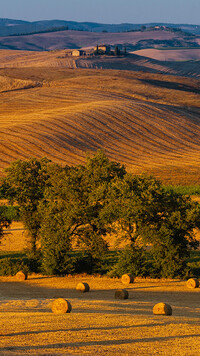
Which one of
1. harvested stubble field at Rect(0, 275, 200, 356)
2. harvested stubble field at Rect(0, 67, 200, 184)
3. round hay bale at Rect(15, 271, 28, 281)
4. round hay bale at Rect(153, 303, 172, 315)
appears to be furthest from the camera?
harvested stubble field at Rect(0, 67, 200, 184)

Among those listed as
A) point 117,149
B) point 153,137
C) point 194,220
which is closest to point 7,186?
point 194,220

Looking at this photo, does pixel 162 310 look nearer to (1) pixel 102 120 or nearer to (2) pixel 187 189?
(2) pixel 187 189

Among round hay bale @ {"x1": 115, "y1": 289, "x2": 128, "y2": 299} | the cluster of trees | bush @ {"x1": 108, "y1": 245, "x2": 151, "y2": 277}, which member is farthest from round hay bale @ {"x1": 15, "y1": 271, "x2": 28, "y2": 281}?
round hay bale @ {"x1": 115, "y1": 289, "x2": 128, "y2": 299}

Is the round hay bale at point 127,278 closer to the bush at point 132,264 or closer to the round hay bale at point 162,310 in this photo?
the bush at point 132,264

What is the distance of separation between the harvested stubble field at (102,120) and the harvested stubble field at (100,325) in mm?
47385

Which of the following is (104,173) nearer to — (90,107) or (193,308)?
(193,308)

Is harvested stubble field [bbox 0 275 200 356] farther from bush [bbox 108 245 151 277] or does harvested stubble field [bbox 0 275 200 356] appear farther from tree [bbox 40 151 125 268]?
tree [bbox 40 151 125 268]

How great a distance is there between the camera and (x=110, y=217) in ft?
149

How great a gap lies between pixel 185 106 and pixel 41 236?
88160 millimetres

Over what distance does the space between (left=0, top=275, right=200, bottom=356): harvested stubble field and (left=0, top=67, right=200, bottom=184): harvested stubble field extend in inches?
1866

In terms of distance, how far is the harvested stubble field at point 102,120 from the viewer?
94.4m

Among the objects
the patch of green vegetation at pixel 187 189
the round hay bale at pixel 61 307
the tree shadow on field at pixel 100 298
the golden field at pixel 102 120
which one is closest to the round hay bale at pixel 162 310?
the tree shadow on field at pixel 100 298

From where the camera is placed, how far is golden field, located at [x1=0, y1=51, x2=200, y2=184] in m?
94.2

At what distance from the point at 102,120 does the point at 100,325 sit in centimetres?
8711
